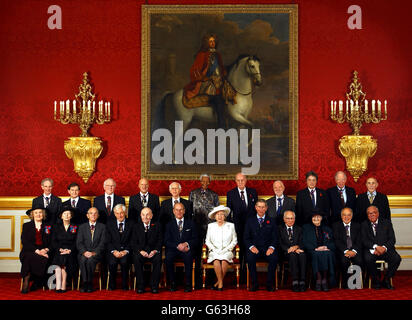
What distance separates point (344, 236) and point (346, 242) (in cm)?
9

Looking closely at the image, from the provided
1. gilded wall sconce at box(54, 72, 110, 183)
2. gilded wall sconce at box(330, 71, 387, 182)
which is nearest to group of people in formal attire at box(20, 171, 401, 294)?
gilded wall sconce at box(330, 71, 387, 182)

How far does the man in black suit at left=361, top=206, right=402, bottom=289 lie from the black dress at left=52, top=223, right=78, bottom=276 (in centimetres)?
406

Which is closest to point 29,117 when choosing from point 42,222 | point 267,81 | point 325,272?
point 42,222

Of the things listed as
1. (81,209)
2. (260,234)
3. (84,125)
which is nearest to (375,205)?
(260,234)

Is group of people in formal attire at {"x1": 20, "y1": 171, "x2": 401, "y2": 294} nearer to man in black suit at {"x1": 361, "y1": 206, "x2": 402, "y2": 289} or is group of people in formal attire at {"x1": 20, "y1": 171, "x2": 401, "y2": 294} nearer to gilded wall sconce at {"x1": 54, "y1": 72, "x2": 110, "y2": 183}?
man in black suit at {"x1": 361, "y1": 206, "x2": 402, "y2": 289}

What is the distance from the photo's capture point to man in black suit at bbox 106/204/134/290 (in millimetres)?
7684

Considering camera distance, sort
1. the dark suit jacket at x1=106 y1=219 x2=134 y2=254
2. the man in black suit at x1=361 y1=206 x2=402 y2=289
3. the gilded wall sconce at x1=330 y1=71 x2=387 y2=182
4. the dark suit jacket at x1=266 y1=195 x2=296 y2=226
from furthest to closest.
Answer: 1. the gilded wall sconce at x1=330 y1=71 x2=387 y2=182
2. the dark suit jacket at x1=266 y1=195 x2=296 y2=226
3. the dark suit jacket at x1=106 y1=219 x2=134 y2=254
4. the man in black suit at x1=361 y1=206 x2=402 y2=289

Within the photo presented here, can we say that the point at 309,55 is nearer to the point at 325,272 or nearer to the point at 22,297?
the point at 325,272

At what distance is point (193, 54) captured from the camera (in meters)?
9.16

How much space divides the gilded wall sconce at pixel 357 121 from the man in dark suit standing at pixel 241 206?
180cm

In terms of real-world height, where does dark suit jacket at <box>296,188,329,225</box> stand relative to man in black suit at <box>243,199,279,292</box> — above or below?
above

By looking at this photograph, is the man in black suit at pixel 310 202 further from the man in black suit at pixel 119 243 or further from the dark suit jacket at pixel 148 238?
the man in black suit at pixel 119 243

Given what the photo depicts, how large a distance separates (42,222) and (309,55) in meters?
4.94

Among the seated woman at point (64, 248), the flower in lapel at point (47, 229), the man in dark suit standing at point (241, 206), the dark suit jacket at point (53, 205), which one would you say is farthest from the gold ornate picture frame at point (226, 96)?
the flower in lapel at point (47, 229)
